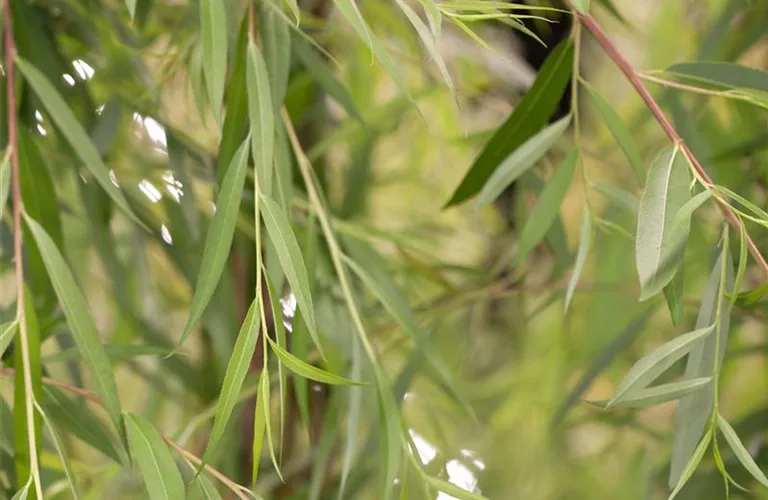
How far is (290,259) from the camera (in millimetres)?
314

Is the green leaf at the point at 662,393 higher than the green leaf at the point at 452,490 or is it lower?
higher

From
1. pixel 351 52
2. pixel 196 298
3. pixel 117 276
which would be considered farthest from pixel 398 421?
pixel 351 52

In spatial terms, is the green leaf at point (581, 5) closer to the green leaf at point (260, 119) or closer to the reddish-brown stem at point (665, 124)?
the reddish-brown stem at point (665, 124)

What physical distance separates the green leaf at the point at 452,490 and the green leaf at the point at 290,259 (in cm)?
9

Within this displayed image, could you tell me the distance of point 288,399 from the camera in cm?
67

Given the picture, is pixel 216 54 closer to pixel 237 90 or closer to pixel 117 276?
pixel 237 90

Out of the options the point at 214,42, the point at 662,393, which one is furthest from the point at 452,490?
the point at 214,42

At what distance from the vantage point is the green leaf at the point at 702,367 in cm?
35

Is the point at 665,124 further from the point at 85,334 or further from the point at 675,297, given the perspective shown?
the point at 85,334

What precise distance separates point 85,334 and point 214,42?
124 mm

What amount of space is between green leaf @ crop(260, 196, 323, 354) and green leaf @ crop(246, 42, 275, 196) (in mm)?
11

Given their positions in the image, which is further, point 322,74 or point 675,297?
point 322,74

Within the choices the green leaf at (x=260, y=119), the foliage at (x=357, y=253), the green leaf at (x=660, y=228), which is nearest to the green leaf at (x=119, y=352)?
the foliage at (x=357, y=253)

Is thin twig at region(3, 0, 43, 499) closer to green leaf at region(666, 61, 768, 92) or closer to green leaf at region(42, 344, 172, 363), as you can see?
green leaf at region(42, 344, 172, 363)
